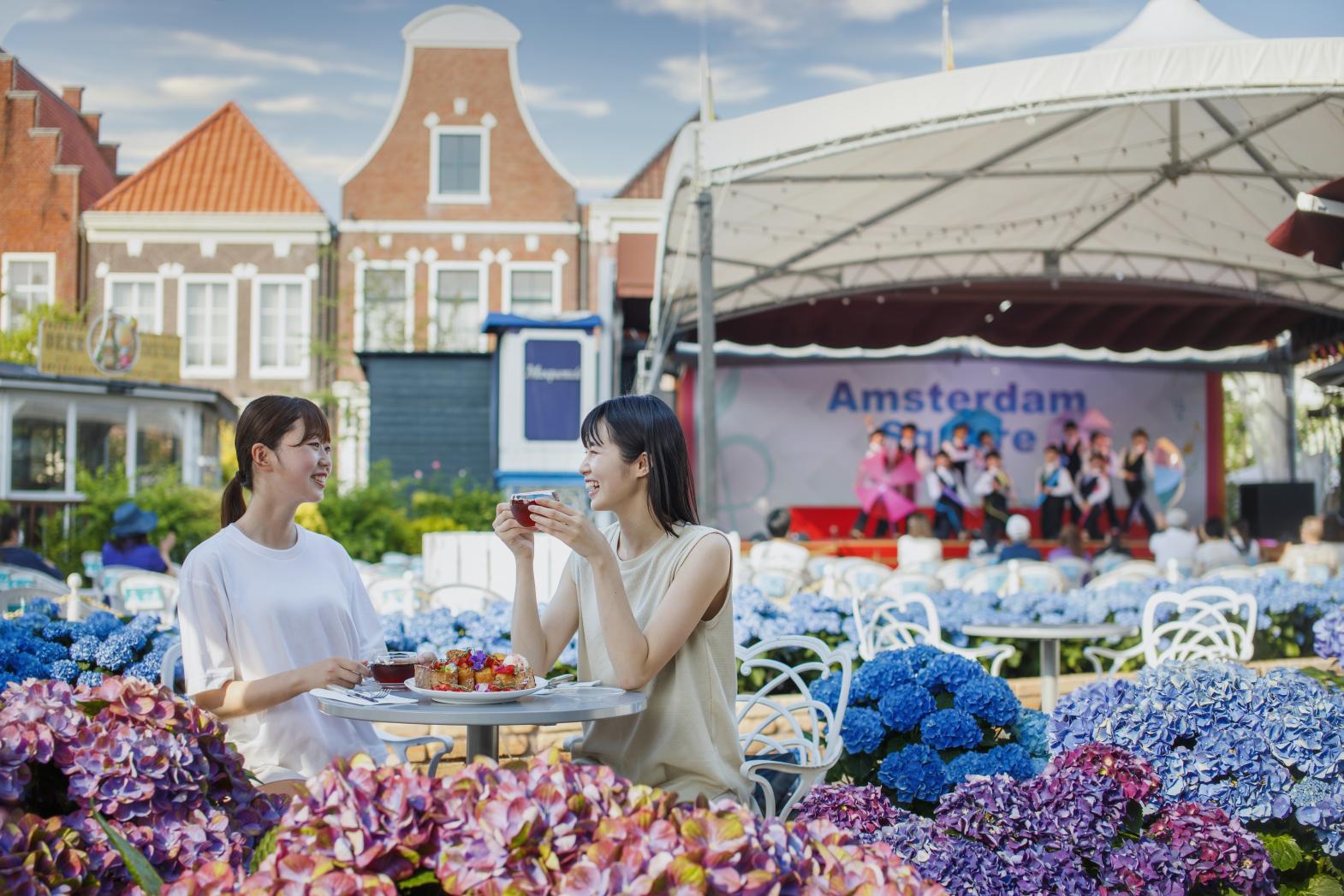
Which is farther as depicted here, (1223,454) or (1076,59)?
(1223,454)

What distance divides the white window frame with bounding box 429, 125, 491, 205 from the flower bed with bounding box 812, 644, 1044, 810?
70.6ft

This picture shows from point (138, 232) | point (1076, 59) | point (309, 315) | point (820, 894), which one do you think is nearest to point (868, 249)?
point (1076, 59)

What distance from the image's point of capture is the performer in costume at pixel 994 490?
1906 centimetres

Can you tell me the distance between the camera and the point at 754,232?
13.6 meters

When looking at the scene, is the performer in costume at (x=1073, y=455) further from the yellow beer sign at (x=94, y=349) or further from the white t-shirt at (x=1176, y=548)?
the yellow beer sign at (x=94, y=349)

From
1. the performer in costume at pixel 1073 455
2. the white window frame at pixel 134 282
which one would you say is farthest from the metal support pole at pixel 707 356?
the white window frame at pixel 134 282

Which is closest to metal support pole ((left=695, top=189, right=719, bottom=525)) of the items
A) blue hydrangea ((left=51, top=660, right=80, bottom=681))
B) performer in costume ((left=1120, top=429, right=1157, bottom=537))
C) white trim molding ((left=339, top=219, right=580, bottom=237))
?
blue hydrangea ((left=51, top=660, right=80, bottom=681))

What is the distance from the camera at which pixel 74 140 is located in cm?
2705

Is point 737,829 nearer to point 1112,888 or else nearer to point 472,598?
point 1112,888

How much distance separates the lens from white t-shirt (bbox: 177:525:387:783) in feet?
8.39

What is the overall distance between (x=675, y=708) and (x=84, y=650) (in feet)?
8.27

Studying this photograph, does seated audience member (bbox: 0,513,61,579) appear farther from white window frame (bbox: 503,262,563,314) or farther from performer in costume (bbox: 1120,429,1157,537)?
performer in costume (bbox: 1120,429,1157,537)

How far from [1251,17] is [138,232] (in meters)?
Result: 20.0

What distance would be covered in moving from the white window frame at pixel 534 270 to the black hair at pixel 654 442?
845 inches
